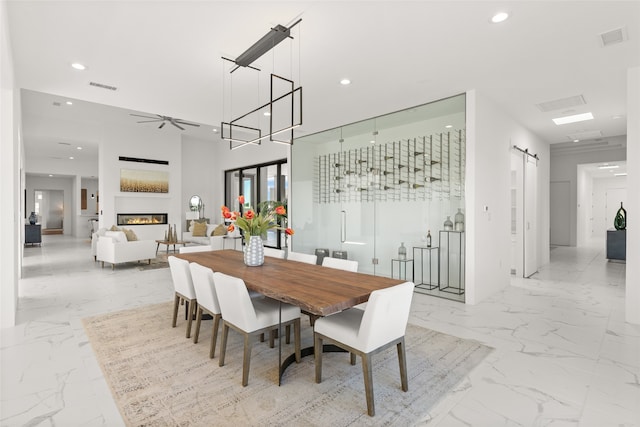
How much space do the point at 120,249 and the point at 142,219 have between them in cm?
323

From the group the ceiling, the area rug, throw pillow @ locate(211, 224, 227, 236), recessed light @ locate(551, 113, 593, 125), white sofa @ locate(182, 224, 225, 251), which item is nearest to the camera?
the area rug

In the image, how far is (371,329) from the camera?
77.4 inches

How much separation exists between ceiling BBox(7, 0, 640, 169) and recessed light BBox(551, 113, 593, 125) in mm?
268

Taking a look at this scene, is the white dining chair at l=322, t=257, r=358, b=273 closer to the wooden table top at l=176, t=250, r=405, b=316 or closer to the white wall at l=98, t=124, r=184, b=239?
the wooden table top at l=176, t=250, r=405, b=316

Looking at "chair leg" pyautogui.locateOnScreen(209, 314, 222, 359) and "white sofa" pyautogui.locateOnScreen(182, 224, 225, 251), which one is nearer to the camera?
"chair leg" pyautogui.locateOnScreen(209, 314, 222, 359)

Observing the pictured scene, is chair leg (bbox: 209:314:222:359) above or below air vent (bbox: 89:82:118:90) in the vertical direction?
below

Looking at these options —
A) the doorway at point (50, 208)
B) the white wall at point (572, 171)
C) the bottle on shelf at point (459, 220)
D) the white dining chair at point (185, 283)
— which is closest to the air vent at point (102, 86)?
the white dining chair at point (185, 283)

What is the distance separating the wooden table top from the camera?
2039mm

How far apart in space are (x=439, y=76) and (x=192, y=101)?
3.38m

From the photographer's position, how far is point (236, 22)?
2.75m

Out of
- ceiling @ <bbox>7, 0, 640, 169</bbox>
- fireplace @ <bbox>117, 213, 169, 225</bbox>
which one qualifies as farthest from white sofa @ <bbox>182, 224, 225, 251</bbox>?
ceiling @ <bbox>7, 0, 640, 169</bbox>

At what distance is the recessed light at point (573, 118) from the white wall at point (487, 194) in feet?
2.24

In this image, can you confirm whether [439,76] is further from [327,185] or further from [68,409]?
[68,409]

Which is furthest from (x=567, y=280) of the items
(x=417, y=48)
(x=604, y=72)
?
(x=417, y=48)
